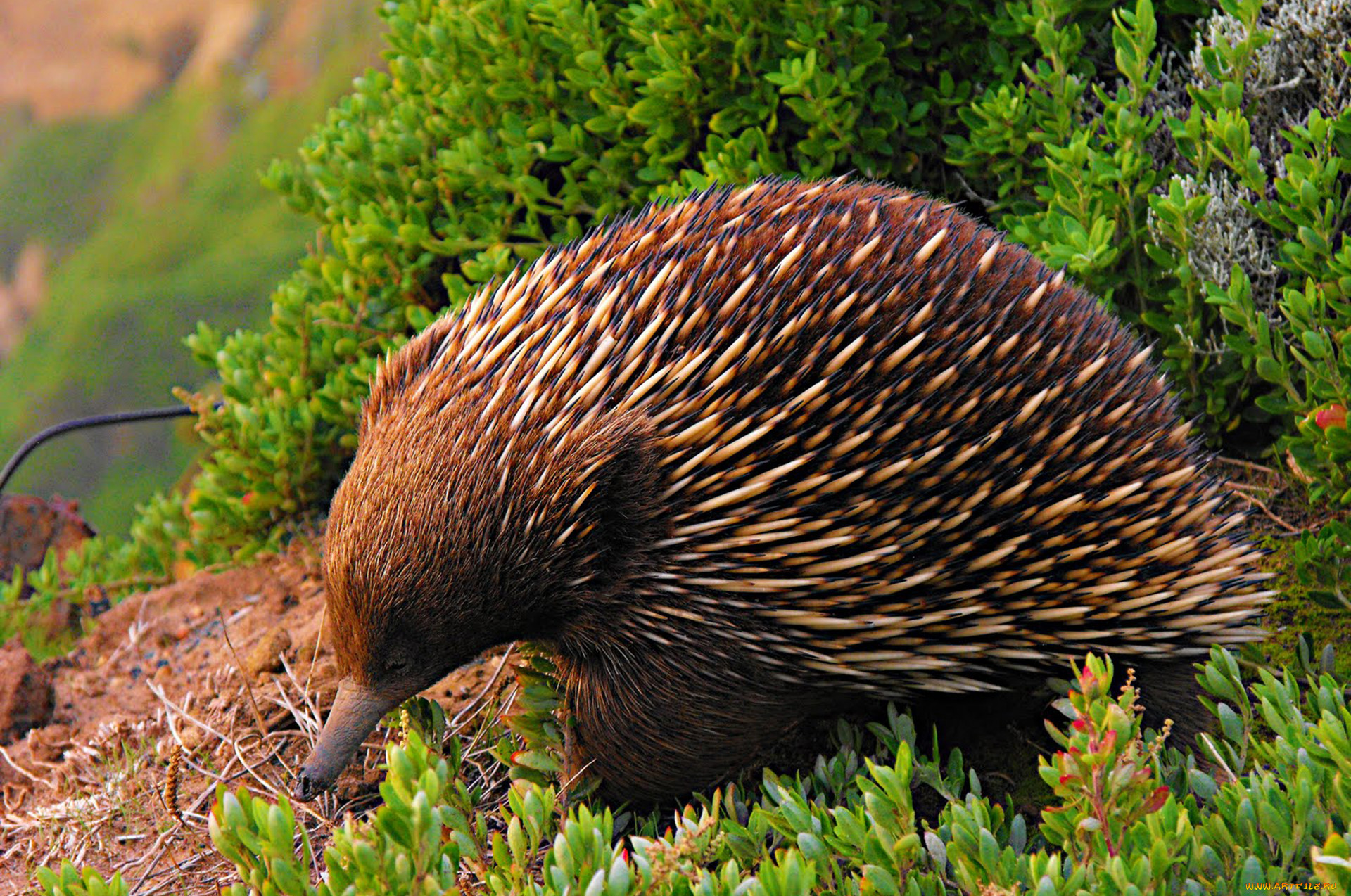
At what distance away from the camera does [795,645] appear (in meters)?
2.70

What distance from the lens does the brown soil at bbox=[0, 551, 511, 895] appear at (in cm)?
325

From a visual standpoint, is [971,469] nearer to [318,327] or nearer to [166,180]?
[318,327]

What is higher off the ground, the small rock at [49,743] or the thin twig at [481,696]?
the thin twig at [481,696]

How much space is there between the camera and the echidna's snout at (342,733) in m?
2.67

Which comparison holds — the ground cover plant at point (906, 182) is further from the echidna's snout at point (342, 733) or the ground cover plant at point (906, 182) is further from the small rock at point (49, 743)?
the small rock at point (49, 743)

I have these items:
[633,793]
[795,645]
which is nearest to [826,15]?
[795,645]

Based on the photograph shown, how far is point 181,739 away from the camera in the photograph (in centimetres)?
352

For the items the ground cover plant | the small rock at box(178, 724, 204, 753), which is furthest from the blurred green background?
the small rock at box(178, 724, 204, 753)

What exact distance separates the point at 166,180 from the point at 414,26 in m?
3.55

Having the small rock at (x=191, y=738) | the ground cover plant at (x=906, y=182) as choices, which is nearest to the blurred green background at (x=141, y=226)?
the ground cover plant at (x=906, y=182)

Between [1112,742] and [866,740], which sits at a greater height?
[1112,742]

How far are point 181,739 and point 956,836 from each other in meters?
2.43

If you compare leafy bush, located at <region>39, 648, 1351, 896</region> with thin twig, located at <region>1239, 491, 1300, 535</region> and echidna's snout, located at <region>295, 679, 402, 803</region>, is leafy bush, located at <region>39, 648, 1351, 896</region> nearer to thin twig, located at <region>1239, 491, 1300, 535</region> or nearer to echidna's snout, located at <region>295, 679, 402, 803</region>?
echidna's snout, located at <region>295, 679, 402, 803</region>

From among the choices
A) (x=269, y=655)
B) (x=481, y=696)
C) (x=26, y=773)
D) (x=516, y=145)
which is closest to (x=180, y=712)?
(x=269, y=655)
